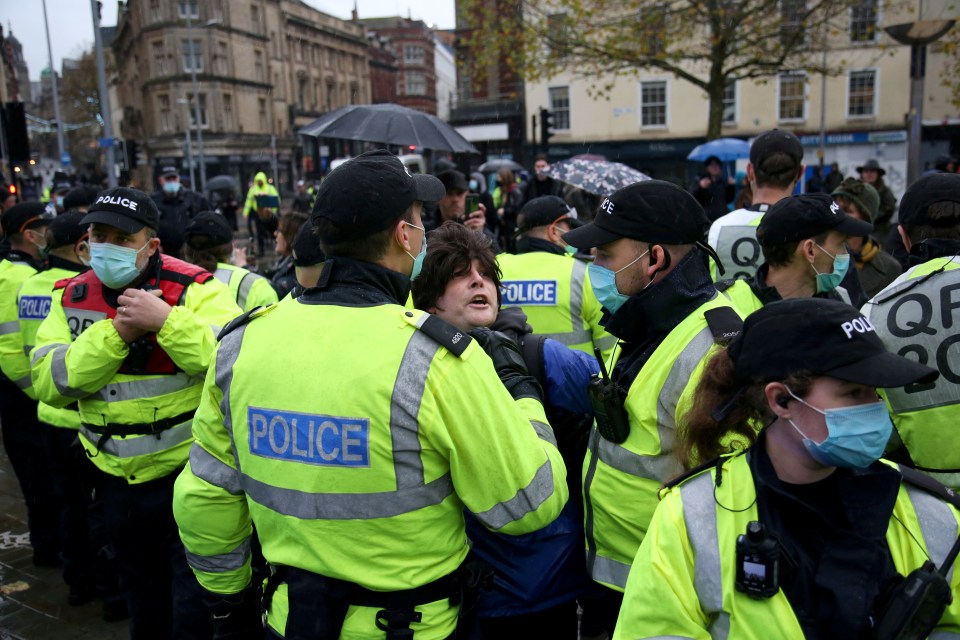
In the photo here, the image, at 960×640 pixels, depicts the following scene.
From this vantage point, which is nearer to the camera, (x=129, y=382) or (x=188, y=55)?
(x=129, y=382)

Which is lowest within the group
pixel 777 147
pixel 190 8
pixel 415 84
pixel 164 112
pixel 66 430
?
pixel 66 430

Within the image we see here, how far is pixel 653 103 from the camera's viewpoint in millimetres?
32500

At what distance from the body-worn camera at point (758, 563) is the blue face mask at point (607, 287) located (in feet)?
A: 3.85

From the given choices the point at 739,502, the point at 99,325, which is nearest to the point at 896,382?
the point at 739,502

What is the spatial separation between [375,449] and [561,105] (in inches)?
1340

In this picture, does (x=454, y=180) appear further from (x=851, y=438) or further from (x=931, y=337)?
(x=851, y=438)

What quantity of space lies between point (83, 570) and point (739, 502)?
4514 mm

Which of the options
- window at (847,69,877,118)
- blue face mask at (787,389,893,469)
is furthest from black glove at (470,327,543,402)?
window at (847,69,877,118)

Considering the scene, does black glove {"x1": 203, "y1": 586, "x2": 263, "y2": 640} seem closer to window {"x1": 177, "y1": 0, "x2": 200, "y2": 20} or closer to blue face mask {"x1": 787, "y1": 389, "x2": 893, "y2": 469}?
blue face mask {"x1": 787, "y1": 389, "x2": 893, "y2": 469}

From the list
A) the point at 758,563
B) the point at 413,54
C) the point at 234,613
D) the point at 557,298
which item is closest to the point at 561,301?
the point at 557,298

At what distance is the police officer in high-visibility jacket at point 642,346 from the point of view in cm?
241

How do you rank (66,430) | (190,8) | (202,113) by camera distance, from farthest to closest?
(202,113) → (190,8) → (66,430)

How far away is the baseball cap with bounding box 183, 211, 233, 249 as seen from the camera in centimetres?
518

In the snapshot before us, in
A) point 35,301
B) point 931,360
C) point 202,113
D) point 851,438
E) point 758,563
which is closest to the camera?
point 758,563
